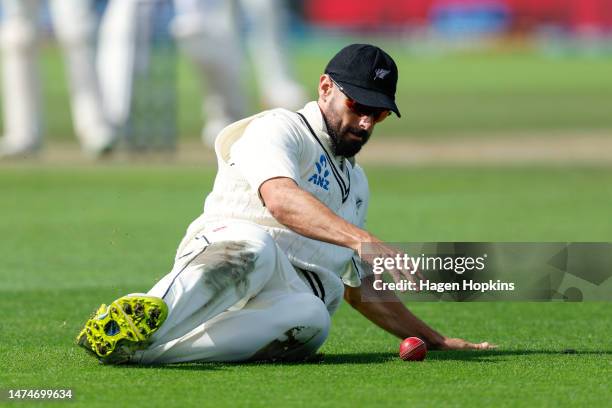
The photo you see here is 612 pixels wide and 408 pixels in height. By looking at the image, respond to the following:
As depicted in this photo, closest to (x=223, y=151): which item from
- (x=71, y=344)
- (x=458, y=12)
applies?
(x=71, y=344)

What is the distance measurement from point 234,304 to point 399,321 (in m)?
0.94

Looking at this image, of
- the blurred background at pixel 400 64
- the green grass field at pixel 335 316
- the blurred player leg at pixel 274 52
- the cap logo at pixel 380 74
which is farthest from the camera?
the blurred player leg at pixel 274 52

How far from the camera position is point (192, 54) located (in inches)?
696

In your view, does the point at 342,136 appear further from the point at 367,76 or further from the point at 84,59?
the point at 84,59

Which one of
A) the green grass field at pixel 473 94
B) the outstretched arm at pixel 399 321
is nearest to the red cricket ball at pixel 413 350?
the outstretched arm at pixel 399 321

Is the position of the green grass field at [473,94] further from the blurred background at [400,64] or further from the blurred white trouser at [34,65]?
the blurred white trouser at [34,65]

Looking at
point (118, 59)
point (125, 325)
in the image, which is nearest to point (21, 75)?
point (118, 59)

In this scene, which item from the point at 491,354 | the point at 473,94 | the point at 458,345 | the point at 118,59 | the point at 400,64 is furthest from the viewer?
the point at 400,64

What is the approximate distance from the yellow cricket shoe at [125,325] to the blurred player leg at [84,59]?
1237cm

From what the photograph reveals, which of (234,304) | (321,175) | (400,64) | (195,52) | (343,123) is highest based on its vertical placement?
(343,123)

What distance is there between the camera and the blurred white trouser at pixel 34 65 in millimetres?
17406

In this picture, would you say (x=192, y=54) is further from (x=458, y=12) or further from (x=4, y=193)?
(x=458, y=12)

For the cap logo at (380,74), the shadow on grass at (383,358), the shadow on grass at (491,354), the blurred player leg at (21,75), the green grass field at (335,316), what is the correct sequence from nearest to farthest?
1. the green grass field at (335,316)
2. the shadow on grass at (383,358)
3. the cap logo at (380,74)
4. the shadow on grass at (491,354)
5. the blurred player leg at (21,75)

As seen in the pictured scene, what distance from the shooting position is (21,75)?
17438 millimetres
